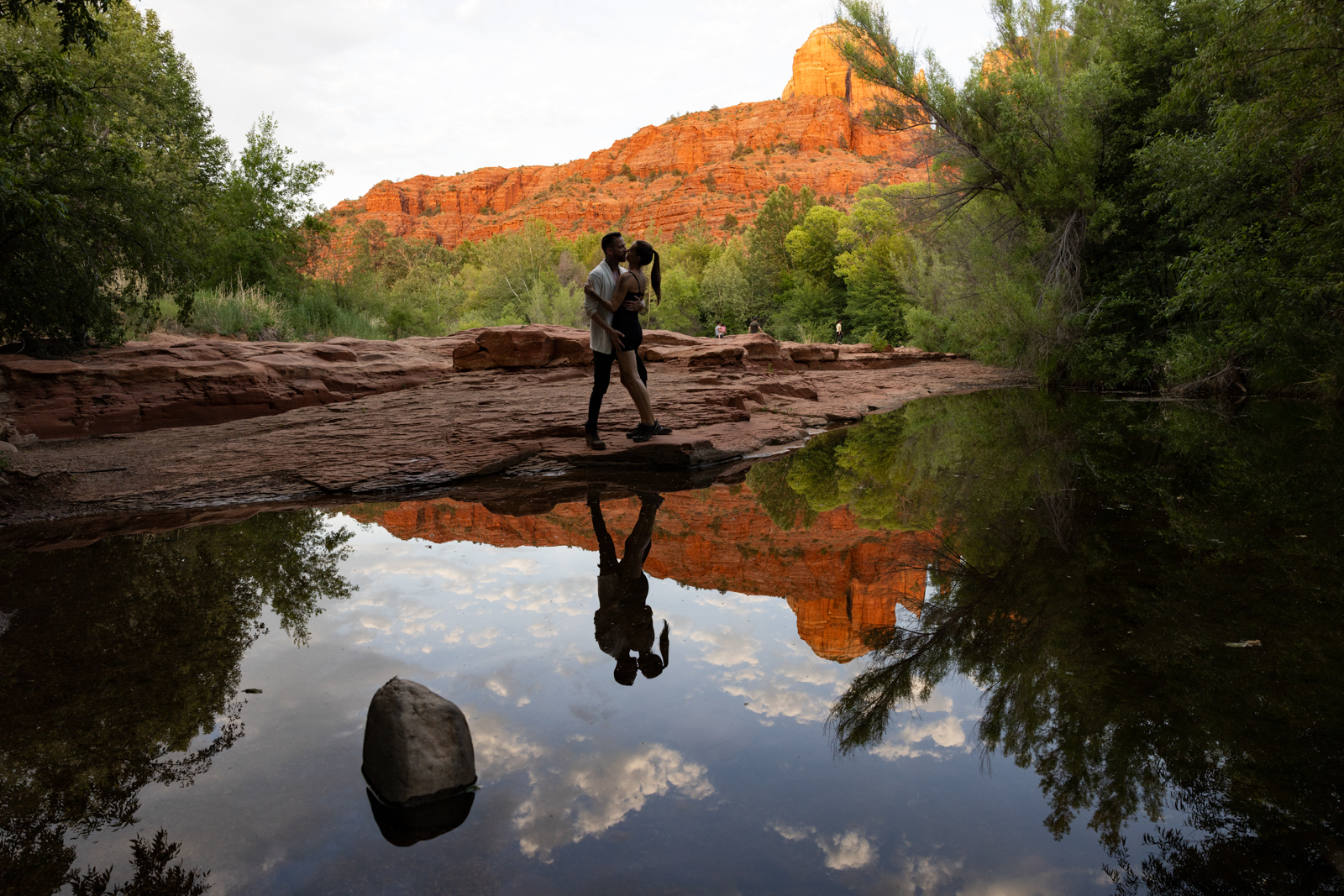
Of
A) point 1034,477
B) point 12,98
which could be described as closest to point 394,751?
point 1034,477

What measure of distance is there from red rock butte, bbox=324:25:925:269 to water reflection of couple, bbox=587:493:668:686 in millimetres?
93628

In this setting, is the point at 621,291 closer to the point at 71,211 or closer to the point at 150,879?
the point at 150,879

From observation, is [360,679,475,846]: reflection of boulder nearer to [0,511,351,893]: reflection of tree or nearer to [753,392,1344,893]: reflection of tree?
[0,511,351,893]: reflection of tree

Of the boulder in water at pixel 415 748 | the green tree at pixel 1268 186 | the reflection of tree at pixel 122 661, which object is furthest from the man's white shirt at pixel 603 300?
the green tree at pixel 1268 186

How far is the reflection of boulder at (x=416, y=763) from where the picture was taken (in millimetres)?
1952

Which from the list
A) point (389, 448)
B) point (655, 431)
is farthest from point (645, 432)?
point (389, 448)

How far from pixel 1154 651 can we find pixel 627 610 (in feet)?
7.29

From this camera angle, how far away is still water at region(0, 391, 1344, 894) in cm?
177

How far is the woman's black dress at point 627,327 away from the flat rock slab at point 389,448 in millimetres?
1100

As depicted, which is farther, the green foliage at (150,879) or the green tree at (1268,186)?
the green tree at (1268,186)

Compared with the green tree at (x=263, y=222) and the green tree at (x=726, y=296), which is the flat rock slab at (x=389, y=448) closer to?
the green tree at (x=263, y=222)

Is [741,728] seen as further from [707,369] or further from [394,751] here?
[707,369]

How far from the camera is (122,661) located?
2.99 meters

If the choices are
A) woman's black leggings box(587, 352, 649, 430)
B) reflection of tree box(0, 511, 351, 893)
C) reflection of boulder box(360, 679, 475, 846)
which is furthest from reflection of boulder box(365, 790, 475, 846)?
woman's black leggings box(587, 352, 649, 430)
